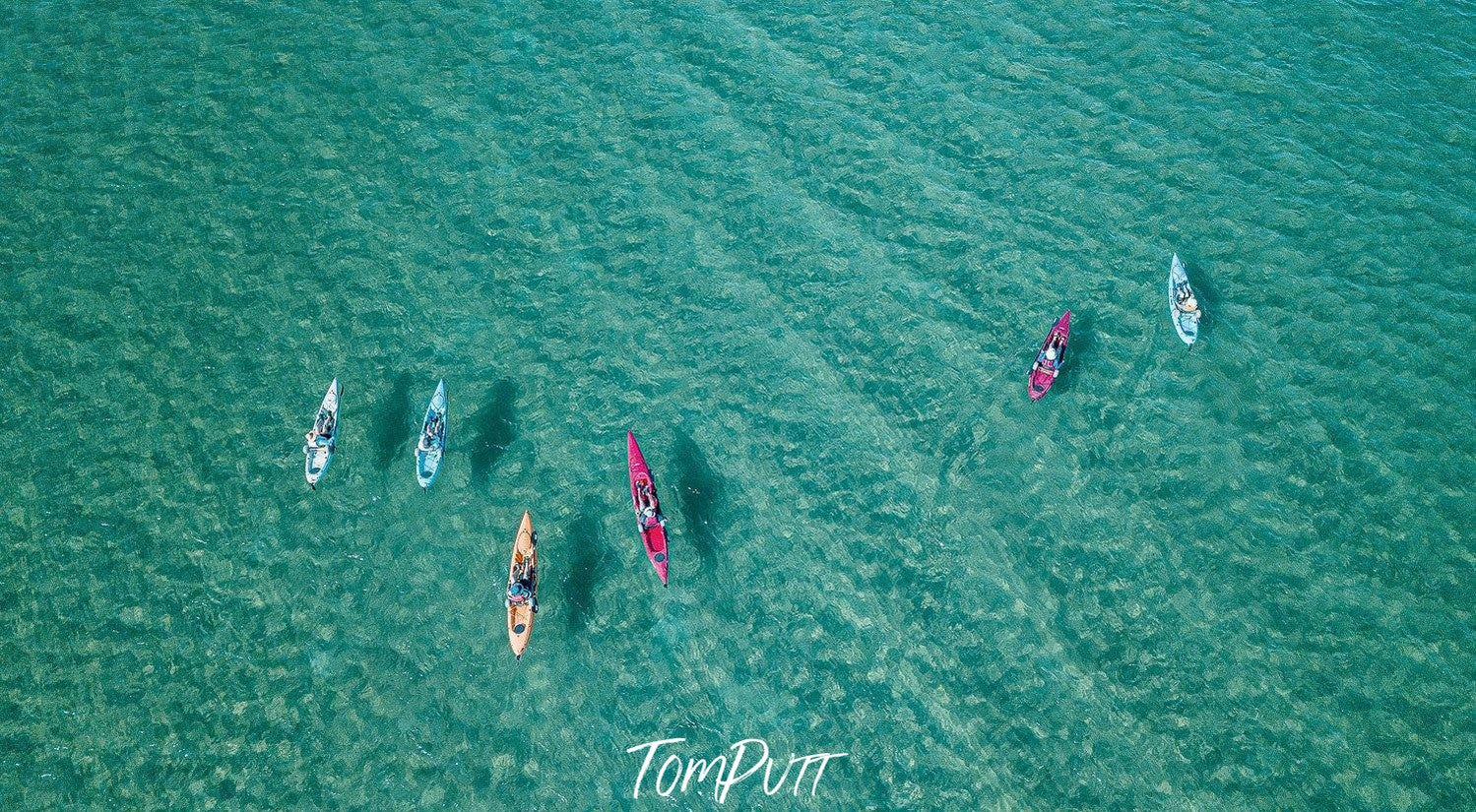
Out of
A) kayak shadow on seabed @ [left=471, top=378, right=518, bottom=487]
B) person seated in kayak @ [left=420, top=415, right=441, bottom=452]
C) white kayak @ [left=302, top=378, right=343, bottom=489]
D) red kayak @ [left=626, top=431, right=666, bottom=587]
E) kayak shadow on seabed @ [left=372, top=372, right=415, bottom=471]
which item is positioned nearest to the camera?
red kayak @ [left=626, top=431, right=666, bottom=587]

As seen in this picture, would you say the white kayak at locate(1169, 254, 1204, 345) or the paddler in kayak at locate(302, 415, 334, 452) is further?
the white kayak at locate(1169, 254, 1204, 345)

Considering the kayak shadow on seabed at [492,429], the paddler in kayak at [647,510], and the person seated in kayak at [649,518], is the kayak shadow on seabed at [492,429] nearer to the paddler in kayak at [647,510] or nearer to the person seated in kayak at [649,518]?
the paddler in kayak at [647,510]

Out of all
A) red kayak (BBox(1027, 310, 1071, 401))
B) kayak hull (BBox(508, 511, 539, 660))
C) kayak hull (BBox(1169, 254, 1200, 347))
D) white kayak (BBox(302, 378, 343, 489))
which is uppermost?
kayak hull (BBox(1169, 254, 1200, 347))

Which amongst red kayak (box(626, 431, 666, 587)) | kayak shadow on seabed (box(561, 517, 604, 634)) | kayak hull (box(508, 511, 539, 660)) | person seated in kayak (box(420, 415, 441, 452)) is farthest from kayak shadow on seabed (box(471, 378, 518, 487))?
red kayak (box(626, 431, 666, 587))

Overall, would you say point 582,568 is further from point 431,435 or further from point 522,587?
point 431,435

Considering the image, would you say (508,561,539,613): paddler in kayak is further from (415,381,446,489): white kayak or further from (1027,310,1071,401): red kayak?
(1027,310,1071,401): red kayak
